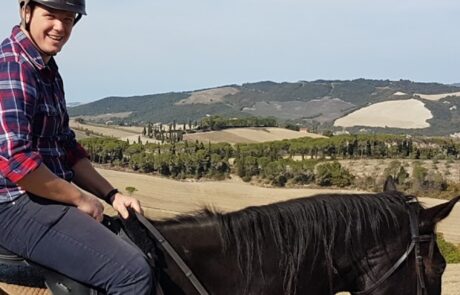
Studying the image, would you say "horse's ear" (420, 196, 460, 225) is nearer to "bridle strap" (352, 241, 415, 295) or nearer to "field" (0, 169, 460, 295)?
"bridle strap" (352, 241, 415, 295)

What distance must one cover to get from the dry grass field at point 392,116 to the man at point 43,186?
160 m

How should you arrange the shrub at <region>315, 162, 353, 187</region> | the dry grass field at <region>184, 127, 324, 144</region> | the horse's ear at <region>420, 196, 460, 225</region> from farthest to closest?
1. the dry grass field at <region>184, 127, 324, 144</region>
2. the shrub at <region>315, 162, 353, 187</region>
3. the horse's ear at <region>420, 196, 460, 225</region>

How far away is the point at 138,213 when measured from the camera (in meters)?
3.54

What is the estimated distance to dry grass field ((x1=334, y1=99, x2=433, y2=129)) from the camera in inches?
6455

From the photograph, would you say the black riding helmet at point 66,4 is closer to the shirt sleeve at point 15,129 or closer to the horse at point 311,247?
the shirt sleeve at point 15,129

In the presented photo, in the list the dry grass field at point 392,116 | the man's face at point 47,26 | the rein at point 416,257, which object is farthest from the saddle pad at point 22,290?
the dry grass field at point 392,116

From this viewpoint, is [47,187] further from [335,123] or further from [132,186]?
[335,123]

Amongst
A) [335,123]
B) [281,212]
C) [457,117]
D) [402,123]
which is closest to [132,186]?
[281,212]

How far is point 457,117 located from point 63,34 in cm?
19199

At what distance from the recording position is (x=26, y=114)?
2.97 meters

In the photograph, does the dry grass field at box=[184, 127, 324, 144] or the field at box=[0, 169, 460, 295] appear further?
the dry grass field at box=[184, 127, 324, 144]

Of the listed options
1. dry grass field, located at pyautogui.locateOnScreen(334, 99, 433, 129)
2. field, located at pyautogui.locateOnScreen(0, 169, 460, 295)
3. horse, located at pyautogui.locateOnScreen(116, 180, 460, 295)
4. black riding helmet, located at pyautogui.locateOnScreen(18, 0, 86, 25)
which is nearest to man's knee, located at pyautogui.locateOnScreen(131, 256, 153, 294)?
horse, located at pyautogui.locateOnScreen(116, 180, 460, 295)

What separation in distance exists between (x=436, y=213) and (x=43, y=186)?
2.48m

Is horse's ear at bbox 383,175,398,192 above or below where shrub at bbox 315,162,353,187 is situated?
above
